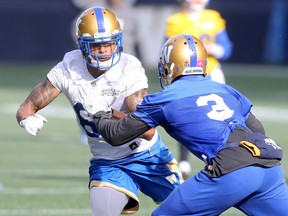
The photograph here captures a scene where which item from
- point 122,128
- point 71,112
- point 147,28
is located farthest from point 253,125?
point 147,28

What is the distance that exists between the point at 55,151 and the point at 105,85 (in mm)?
5954

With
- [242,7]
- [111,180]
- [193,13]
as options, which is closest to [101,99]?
[111,180]

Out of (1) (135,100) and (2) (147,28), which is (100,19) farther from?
(2) (147,28)

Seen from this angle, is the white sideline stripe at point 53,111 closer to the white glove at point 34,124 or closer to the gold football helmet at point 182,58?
the white glove at point 34,124

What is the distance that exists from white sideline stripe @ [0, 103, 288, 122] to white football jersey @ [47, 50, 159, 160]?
9.44 metres

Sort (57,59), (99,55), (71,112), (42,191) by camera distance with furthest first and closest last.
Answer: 1. (57,59)
2. (71,112)
3. (42,191)
4. (99,55)

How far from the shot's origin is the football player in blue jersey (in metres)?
5.50

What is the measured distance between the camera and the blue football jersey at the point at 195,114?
5.60m

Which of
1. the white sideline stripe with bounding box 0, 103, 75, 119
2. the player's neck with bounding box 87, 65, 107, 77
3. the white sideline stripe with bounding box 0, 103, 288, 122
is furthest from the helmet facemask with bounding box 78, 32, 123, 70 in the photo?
the white sideline stripe with bounding box 0, 103, 75, 119

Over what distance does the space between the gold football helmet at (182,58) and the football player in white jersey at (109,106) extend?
24.4 inches

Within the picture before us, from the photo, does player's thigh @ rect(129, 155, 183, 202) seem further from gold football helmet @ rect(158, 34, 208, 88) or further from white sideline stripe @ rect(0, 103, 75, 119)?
white sideline stripe @ rect(0, 103, 75, 119)

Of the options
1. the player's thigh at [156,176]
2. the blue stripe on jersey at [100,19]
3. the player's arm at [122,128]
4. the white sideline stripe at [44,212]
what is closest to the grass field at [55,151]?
the white sideline stripe at [44,212]

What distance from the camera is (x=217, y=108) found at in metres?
5.63

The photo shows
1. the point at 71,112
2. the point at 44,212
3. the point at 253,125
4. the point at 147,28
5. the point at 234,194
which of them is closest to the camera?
the point at 234,194
